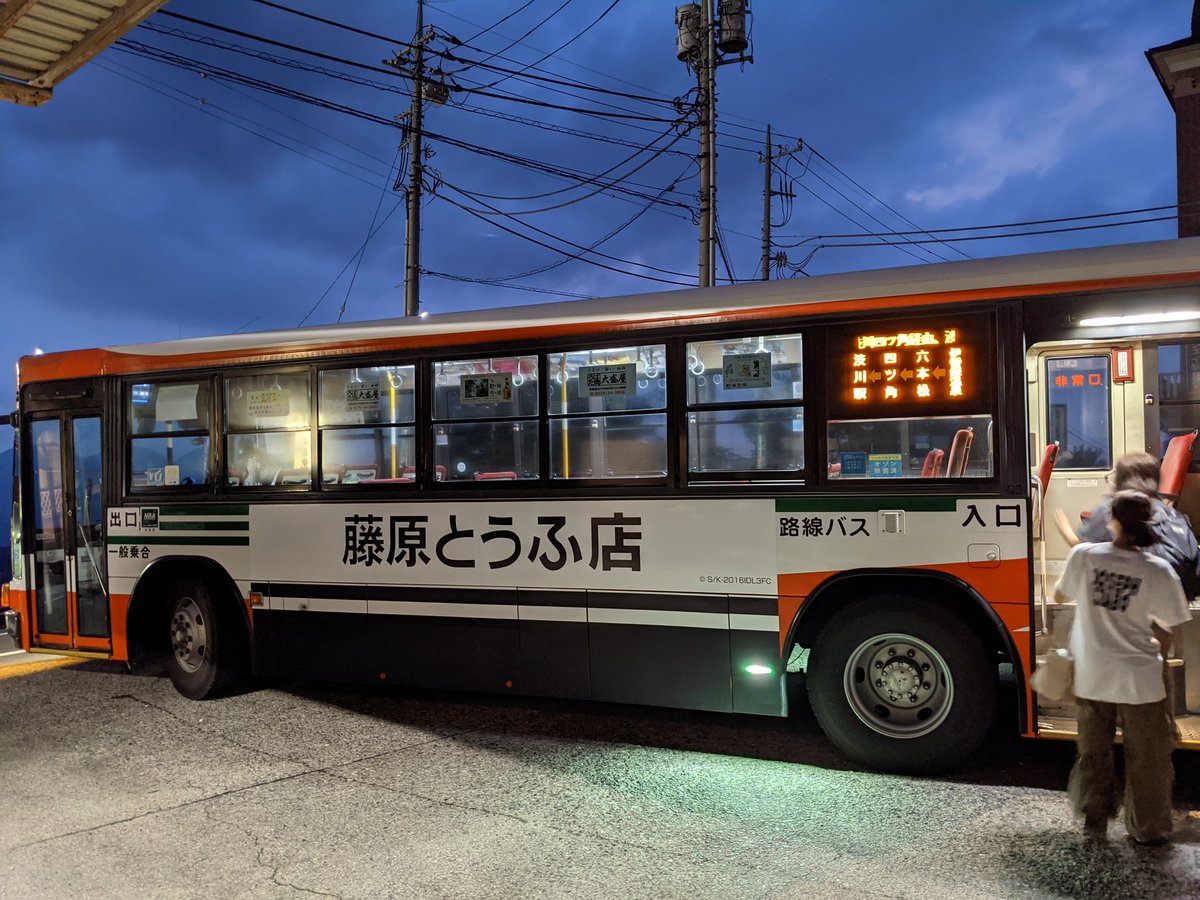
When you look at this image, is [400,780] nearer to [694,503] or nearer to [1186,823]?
[694,503]

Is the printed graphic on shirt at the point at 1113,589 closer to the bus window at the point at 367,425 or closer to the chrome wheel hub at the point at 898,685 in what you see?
the chrome wheel hub at the point at 898,685

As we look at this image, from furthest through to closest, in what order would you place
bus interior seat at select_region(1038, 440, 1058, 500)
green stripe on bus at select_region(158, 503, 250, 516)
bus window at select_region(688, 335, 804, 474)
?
1. green stripe on bus at select_region(158, 503, 250, 516)
2. bus interior seat at select_region(1038, 440, 1058, 500)
3. bus window at select_region(688, 335, 804, 474)

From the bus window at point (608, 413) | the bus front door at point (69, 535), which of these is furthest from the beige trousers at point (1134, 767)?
the bus front door at point (69, 535)

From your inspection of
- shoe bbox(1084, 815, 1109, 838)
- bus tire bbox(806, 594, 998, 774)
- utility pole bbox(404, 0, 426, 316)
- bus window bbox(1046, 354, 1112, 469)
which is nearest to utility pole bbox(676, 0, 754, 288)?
utility pole bbox(404, 0, 426, 316)

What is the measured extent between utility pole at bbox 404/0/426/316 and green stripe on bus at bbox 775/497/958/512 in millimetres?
12881

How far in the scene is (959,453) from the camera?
498cm

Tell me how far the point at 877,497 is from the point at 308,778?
3.77 metres

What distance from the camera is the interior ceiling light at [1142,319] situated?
4797 mm

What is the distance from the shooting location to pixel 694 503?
5516 mm

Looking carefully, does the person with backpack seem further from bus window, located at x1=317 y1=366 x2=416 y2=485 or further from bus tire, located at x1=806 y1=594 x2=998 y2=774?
bus window, located at x1=317 y1=366 x2=416 y2=485

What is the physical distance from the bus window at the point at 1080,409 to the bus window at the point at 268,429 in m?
5.78

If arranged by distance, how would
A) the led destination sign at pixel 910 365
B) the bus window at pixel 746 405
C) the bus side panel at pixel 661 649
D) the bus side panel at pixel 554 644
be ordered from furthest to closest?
the bus side panel at pixel 554 644, the bus side panel at pixel 661 649, the bus window at pixel 746 405, the led destination sign at pixel 910 365

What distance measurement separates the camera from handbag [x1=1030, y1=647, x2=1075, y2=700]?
4320 mm

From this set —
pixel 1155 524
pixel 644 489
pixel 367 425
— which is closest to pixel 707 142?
pixel 367 425
